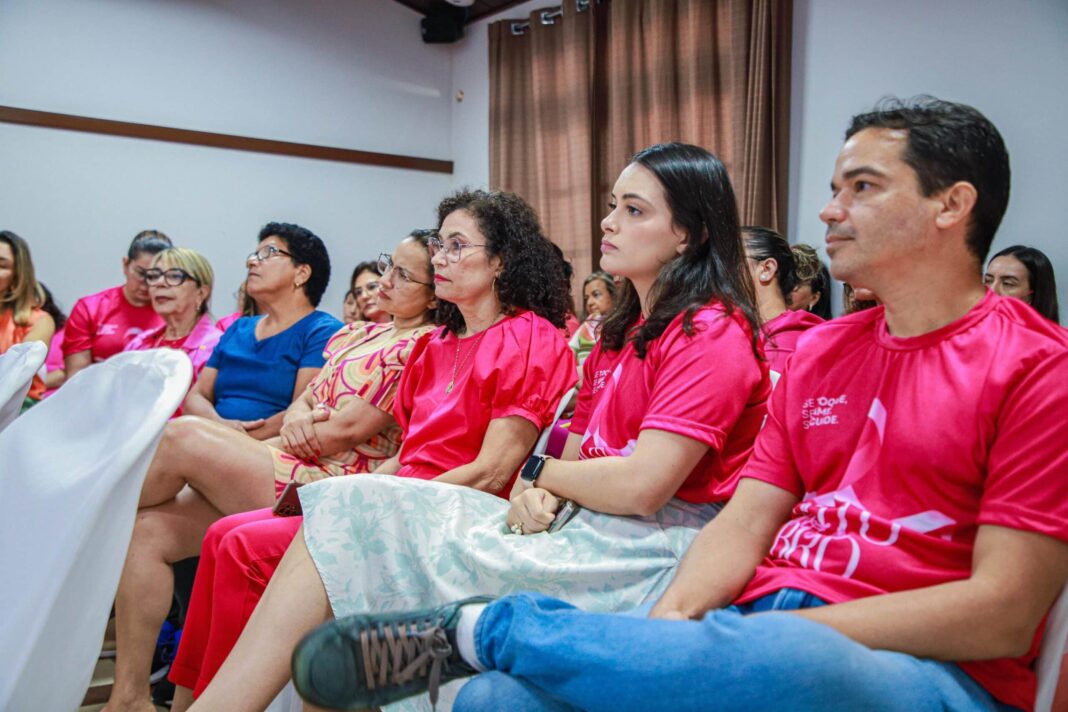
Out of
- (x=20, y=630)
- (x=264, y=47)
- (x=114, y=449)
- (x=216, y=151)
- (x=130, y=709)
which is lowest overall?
(x=130, y=709)

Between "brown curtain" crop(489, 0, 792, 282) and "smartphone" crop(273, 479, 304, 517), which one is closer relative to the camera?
"smartphone" crop(273, 479, 304, 517)

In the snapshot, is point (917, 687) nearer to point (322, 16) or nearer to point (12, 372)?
point (12, 372)

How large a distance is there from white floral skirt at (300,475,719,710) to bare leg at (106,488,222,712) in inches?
27.6

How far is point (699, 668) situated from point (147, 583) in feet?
4.88

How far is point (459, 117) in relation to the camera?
633 cm

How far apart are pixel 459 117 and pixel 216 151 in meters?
1.72

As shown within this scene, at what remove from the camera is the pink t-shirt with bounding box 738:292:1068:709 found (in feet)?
3.17

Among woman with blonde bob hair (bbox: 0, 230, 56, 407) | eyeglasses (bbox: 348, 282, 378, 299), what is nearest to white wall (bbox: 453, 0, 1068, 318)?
eyeglasses (bbox: 348, 282, 378, 299)

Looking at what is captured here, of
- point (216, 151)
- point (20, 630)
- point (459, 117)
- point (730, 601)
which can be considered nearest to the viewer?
point (730, 601)

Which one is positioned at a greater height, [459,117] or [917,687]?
[459,117]

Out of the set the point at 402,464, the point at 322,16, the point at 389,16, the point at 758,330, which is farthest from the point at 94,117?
the point at 758,330

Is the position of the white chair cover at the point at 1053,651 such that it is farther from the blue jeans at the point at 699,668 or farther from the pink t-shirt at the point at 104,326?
the pink t-shirt at the point at 104,326


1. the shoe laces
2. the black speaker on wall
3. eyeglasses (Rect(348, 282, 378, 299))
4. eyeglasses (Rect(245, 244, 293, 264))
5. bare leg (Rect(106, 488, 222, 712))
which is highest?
the black speaker on wall

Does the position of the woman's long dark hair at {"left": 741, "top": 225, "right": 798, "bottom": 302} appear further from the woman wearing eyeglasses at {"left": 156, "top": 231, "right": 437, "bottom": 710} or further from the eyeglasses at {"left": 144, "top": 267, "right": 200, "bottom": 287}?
the eyeglasses at {"left": 144, "top": 267, "right": 200, "bottom": 287}
